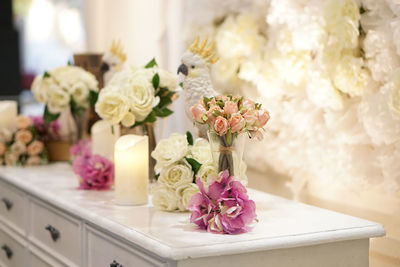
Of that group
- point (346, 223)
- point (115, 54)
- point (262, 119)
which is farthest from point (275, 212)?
point (115, 54)

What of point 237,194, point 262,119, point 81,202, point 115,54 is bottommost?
point 81,202

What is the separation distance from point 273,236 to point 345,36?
63cm

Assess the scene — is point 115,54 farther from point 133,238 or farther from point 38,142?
point 133,238

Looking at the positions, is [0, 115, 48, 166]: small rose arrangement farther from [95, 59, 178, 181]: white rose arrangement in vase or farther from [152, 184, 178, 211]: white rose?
[152, 184, 178, 211]: white rose

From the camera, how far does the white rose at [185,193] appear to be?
1530mm

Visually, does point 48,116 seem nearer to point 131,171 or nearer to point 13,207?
point 13,207

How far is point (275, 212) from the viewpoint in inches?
61.8

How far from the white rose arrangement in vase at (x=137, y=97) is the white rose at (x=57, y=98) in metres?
0.49

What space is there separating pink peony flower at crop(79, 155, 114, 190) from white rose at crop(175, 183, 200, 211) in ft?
1.48

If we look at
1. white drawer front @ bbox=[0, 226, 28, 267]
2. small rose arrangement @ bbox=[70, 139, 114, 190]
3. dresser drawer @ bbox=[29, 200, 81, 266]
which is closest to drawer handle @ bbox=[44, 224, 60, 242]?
dresser drawer @ bbox=[29, 200, 81, 266]

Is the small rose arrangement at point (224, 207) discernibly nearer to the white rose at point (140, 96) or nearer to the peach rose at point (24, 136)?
the white rose at point (140, 96)

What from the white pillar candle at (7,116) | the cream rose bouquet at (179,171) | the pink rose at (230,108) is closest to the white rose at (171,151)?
the cream rose bouquet at (179,171)

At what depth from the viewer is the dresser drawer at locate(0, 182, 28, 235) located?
2.13 metres

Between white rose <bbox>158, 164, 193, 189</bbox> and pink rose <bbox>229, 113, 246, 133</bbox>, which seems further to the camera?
white rose <bbox>158, 164, 193, 189</bbox>
